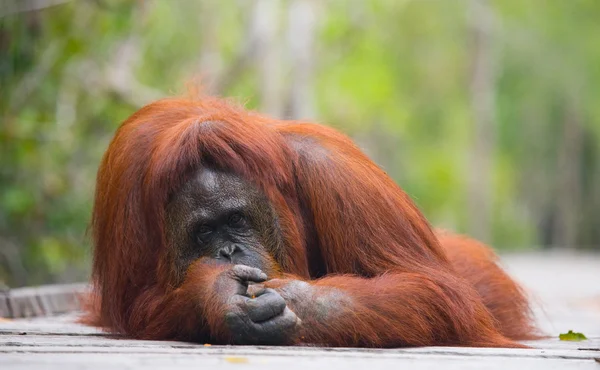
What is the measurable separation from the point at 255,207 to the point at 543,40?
119 feet

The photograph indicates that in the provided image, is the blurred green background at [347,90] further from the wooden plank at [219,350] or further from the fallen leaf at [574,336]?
the wooden plank at [219,350]

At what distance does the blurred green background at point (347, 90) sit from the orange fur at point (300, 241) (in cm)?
66

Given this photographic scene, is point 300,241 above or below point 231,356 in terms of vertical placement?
above

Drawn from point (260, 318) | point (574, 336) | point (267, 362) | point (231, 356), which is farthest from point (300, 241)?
point (574, 336)

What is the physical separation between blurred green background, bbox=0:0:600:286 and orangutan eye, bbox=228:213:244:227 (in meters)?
1.07

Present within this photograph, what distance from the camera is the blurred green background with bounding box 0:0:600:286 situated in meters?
9.55

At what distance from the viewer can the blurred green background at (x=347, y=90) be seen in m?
9.55

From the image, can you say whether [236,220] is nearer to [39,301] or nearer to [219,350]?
[219,350]

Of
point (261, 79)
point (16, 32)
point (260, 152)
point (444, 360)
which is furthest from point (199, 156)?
point (261, 79)

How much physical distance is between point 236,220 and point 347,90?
2652 centimetres

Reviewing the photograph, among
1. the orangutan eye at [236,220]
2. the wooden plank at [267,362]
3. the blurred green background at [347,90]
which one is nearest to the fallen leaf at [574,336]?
the blurred green background at [347,90]

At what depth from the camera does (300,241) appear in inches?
158

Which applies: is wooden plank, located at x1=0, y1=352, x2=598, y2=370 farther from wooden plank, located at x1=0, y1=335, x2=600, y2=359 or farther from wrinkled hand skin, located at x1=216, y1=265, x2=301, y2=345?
wrinkled hand skin, located at x1=216, y1=265, x2=301, y2=345

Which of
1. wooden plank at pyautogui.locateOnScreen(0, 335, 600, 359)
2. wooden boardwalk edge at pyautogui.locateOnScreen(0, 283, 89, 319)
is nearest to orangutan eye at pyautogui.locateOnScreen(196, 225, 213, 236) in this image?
wooden plank at pyautogui.locateOnScreen(0, 335, 600, 359)
